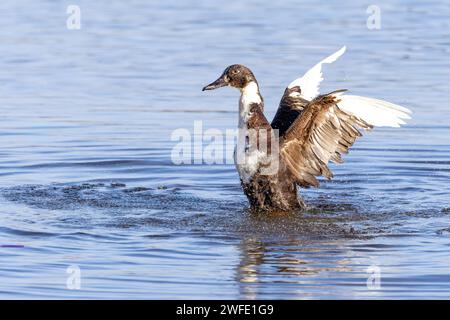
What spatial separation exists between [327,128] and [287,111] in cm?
97

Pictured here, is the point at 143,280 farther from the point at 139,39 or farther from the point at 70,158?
the point at 139,39

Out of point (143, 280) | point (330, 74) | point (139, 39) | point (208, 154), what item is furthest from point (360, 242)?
point (139, 39)

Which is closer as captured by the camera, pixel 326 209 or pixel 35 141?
pixel 326 209

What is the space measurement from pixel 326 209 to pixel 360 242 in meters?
1.35

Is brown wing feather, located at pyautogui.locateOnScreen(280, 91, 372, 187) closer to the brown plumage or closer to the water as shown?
the brown plumage

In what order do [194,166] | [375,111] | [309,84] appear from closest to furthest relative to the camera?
[375,111] → [309,84] → [194,166]

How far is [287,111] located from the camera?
34.1 feet

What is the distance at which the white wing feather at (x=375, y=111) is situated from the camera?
9.34 meters

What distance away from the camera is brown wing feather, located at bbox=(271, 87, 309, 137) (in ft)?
33.8

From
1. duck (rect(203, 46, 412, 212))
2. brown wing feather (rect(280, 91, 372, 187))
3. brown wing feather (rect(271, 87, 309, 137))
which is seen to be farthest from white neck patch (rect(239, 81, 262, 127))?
brown wing feather (rect(271, 87, 309, 137))

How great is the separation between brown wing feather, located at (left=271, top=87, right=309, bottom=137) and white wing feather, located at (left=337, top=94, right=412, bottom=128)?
3.06ft

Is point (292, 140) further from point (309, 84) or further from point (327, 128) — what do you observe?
point (309, 84)

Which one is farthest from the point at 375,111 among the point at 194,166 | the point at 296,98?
the point at 194,166

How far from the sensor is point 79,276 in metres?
7.66
